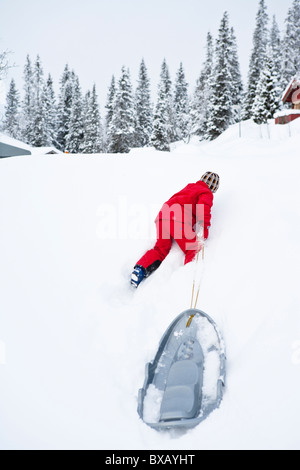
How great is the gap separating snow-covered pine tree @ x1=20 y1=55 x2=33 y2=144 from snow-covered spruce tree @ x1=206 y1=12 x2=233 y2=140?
831 inches

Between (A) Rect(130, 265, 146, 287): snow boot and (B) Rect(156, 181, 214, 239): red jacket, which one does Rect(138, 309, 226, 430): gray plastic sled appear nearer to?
(A) Rect(130, 265, 146, 287): snow boot

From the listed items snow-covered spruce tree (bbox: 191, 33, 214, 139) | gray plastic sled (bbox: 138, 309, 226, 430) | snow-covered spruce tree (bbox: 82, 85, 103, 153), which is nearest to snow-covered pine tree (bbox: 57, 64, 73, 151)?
snow-covered spruce tree (bbox: 82, 85, 103, 153)

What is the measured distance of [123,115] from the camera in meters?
26.2

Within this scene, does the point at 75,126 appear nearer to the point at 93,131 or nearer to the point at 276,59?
the point at 93,131

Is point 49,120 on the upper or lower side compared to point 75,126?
upper

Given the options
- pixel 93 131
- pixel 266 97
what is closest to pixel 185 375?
pixel 266 97

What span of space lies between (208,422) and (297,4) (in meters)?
36.8

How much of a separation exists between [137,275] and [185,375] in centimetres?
133

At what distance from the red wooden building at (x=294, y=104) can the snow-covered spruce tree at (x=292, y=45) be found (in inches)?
219

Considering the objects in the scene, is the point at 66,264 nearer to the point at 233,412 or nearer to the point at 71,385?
the point at 71,385

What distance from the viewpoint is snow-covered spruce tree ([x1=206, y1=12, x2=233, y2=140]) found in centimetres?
2478

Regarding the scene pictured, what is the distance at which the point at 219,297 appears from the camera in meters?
2.64

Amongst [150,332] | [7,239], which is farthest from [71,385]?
[7,239]

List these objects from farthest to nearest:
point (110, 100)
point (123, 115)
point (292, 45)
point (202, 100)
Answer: point (110, 100), point (202, 100), point (292, 45), point (123, 115)
